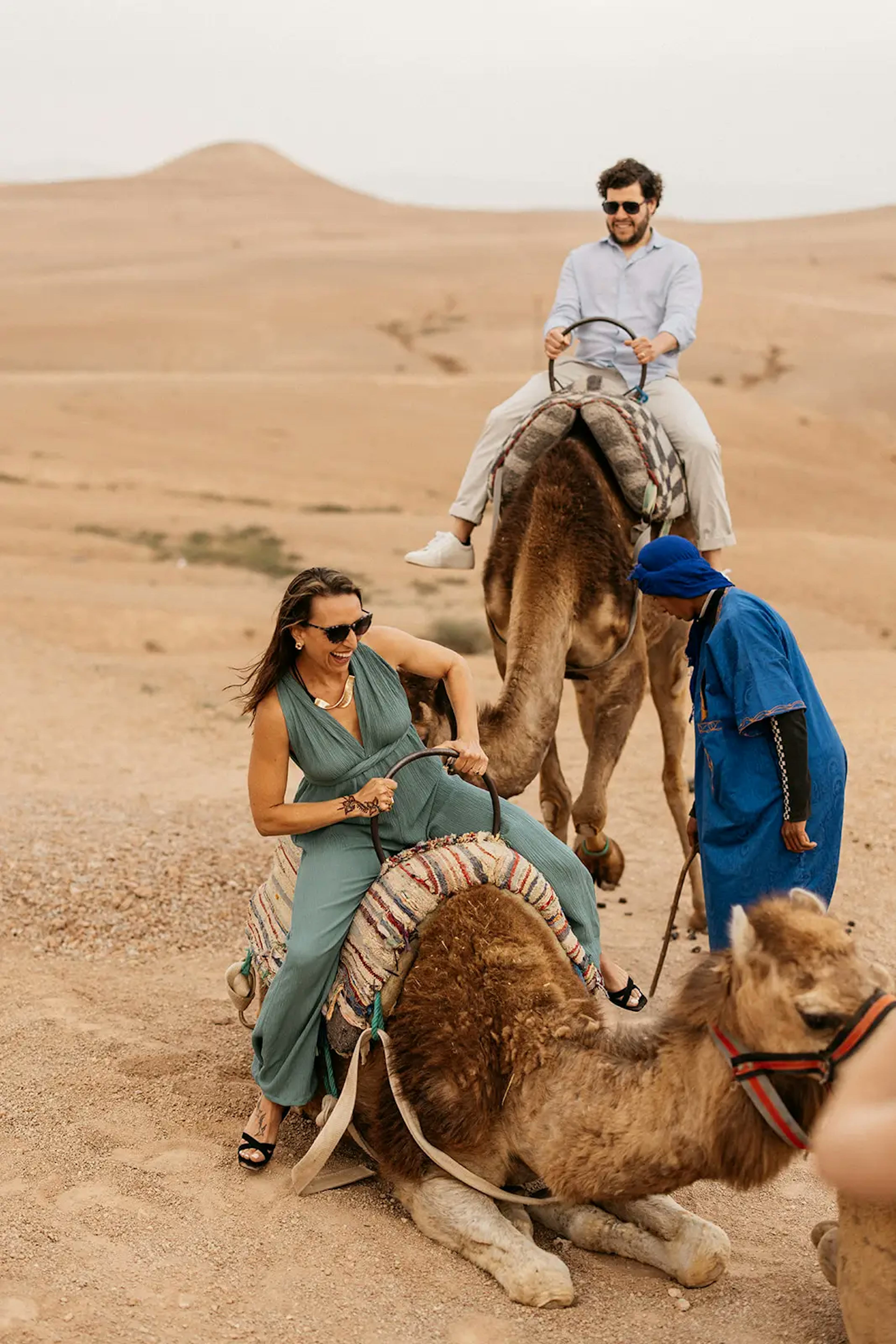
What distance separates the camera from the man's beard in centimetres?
774

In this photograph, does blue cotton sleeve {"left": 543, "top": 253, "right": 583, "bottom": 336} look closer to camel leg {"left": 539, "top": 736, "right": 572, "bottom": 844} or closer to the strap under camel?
camel leg {"left": 539, "top": 736, "right": 572, "bottom": 844}

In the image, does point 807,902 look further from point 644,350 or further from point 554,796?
point 644,350

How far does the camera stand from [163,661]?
12.9 m

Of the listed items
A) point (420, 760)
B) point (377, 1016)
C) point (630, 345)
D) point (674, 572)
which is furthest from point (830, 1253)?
point (630, 345)

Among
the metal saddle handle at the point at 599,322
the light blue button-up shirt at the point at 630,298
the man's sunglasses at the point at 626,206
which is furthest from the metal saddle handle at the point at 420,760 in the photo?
the man's sunglasses at the point at 626,206

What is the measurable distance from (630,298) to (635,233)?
341 millimetres

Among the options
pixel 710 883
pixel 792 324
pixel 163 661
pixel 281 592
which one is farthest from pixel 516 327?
pixel 710 883

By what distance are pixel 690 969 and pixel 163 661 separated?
9.90m

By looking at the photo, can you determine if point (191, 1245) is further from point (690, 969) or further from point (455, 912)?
point (690, 969)

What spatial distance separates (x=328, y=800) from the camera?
4.64 metres

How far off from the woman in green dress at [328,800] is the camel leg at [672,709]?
363cm

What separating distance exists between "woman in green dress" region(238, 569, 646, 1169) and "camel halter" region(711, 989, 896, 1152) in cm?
141

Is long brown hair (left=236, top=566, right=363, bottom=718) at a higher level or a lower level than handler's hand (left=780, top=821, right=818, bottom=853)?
higher

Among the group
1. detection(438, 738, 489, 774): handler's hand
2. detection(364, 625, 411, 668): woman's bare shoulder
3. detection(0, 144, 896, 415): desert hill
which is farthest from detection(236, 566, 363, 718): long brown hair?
detection(0, 144, 896, 415): desert hill
